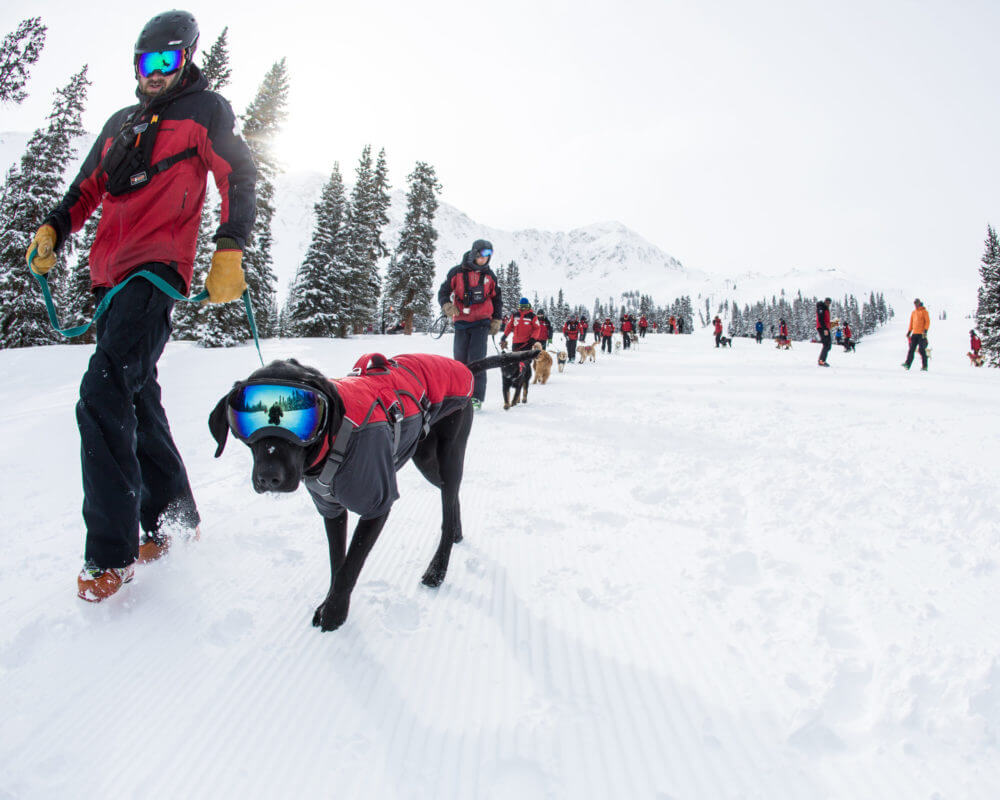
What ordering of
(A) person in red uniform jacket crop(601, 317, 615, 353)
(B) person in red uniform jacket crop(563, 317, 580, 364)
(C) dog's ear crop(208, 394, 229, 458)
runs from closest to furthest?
(C) dog's ear crop(208, 394, 229, 458) → (B) person in red uniform jacket crop(563, 317, 580, 364) → (A) person in red uniform jacket crop(601, 317, 615, 353)

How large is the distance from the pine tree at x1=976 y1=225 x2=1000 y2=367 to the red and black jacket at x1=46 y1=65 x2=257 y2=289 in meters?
36.2

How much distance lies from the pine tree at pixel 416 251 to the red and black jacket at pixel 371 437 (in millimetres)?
31139

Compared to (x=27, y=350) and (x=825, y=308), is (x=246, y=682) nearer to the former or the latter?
(x=27, y=350)

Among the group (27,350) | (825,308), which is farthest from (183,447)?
(825,308)

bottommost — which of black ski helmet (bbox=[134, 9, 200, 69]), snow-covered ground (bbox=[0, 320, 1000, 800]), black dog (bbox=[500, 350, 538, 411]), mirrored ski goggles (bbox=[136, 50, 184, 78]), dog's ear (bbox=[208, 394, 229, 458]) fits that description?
snow-covered ground (bbox=[0, 320, 1000, 800])

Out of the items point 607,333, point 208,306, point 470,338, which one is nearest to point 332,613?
point 470,338

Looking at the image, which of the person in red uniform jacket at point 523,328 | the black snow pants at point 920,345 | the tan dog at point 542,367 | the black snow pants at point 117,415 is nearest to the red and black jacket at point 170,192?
the black snow pants at point 117,415

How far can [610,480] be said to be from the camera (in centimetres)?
430

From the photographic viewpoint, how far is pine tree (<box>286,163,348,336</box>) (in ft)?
93.6

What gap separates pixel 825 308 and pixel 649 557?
15.0m

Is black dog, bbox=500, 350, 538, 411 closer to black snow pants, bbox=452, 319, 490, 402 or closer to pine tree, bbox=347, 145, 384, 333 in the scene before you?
black snow pants, bbox=452, 319, 490, 402

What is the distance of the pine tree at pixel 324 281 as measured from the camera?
Result: 93.6 feet

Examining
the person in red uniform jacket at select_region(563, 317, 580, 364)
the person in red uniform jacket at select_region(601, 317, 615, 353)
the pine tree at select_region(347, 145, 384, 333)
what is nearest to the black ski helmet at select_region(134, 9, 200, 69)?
the person in red uniform jacket at select_region(563, 317, 580, 364)

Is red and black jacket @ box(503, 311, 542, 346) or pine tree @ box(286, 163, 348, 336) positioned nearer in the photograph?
red and black jacket @ box(503, 311, 542, 346)
